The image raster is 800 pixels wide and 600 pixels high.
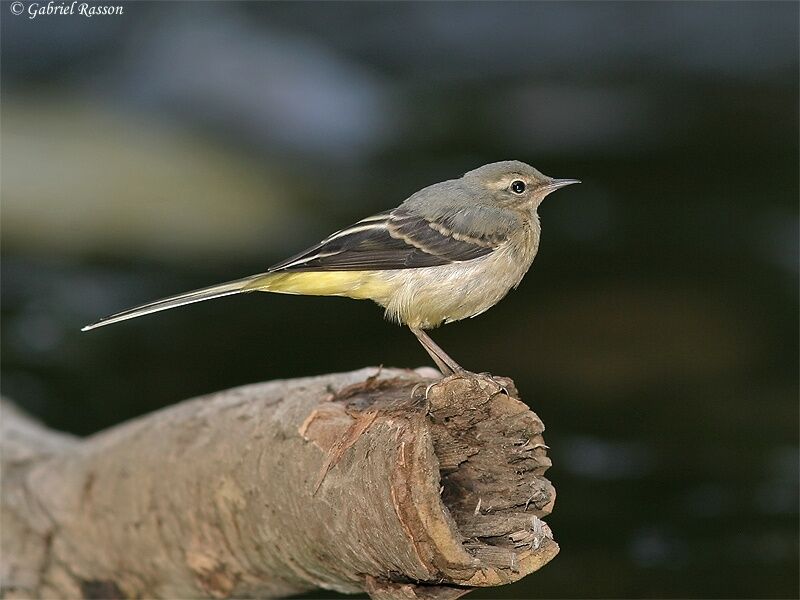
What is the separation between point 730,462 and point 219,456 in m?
4.50

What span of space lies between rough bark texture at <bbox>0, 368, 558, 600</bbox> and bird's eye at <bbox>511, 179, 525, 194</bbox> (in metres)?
1.10

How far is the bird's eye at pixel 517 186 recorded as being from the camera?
569 cm

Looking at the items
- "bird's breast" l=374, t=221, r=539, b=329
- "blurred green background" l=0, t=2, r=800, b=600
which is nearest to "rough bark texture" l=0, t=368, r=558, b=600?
"bird's breast" l=374, t=221, r=539, b=329

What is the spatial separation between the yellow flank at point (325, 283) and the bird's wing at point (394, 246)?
7cm

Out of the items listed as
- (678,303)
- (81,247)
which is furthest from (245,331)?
(678,303)

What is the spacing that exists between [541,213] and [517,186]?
598 centimetres

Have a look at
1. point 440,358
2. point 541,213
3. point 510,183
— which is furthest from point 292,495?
point 541,213

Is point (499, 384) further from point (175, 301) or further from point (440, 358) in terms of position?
point (175, 301)

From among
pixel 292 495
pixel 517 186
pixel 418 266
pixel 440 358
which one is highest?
pixel 517 186

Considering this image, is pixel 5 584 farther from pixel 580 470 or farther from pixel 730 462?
pixel 730 462

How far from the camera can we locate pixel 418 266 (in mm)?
5273

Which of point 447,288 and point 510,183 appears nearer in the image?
point 447,288

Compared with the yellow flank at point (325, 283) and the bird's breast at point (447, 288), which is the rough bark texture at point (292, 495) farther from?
the yellow flank at point (325, 283)

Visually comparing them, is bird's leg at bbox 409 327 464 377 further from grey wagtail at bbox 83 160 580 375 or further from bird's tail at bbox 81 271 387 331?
bird's tail at bbox 81 271 387 331
